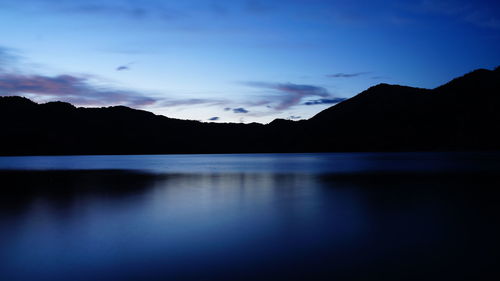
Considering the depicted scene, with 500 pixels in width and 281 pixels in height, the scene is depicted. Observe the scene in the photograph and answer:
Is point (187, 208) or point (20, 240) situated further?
point (187, 208)

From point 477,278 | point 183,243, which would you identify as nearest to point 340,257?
point 477,278

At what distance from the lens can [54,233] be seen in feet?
42.9

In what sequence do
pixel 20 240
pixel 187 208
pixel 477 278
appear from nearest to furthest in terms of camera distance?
pixel 477 278, pixel 20 240, pixel 187 208

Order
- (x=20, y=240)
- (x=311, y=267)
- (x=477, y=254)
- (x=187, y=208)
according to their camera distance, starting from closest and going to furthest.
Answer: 1. (x=311, y=267)
2. (x=477, y=254)
3. (x=20, y=240)
4. (x=187, y=208)

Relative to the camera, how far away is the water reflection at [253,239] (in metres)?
8.37

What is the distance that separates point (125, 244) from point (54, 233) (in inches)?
141

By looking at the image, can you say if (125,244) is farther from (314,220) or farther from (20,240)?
(314,220)

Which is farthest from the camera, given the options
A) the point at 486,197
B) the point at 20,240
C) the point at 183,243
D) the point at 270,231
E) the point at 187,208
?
the point at 486,197

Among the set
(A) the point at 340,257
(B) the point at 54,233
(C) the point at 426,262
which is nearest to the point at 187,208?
(B) the point at 54,233

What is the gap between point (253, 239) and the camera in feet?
39.1

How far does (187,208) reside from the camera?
62.6ft

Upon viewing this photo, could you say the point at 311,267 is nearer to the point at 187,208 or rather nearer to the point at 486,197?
the point at 187,208

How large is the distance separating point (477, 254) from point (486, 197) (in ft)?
44.8

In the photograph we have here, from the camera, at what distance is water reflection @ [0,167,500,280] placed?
27.5 feet
